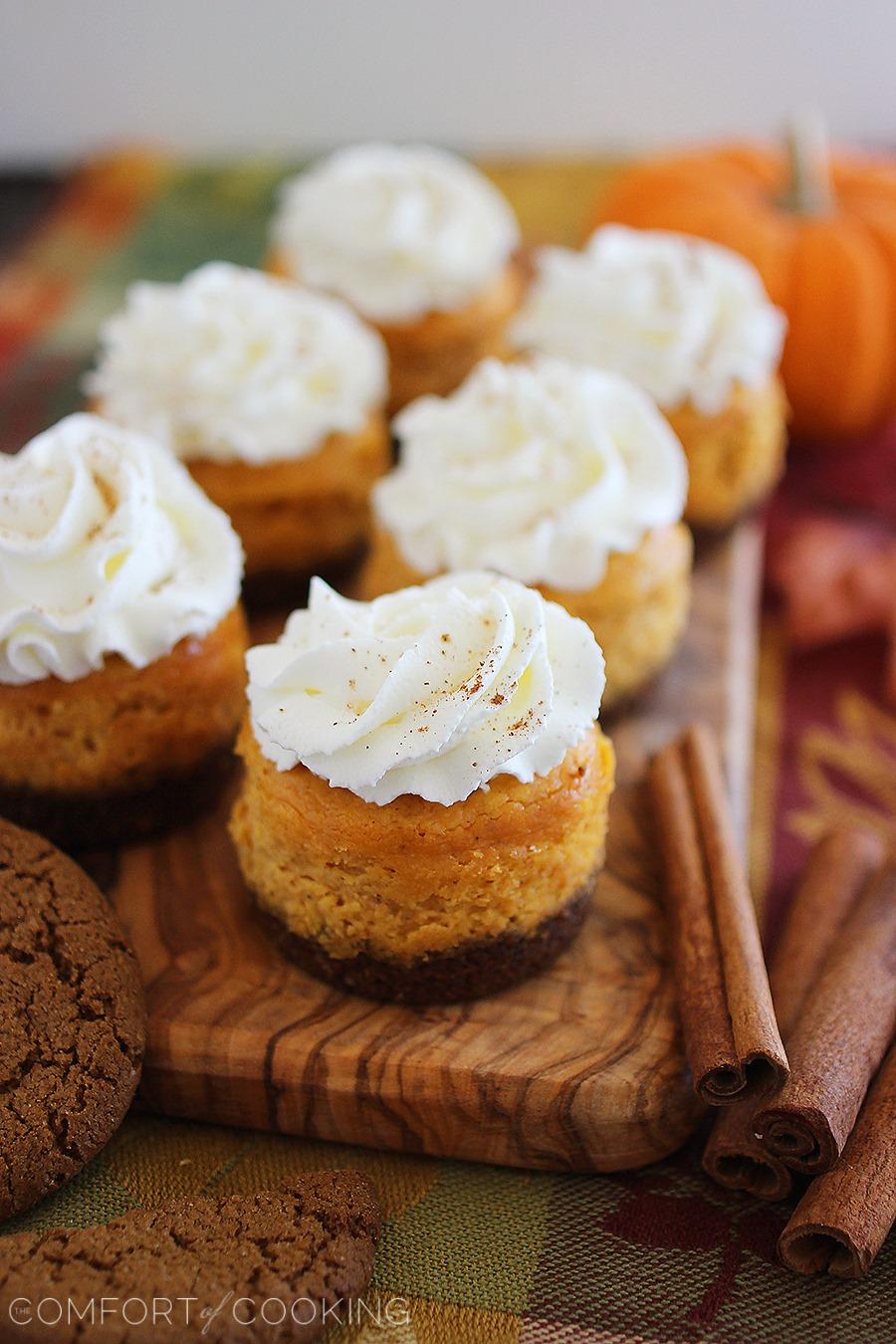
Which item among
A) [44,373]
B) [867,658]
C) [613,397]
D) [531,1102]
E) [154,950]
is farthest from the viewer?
[44,373]

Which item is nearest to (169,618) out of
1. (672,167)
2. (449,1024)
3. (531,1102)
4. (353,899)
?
(353,899)

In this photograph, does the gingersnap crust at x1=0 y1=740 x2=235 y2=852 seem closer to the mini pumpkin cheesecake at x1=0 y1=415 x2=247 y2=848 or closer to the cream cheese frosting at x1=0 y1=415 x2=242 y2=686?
the mini pumpkin cheesecake at x1=0 y1=415 x2=247 y2=848

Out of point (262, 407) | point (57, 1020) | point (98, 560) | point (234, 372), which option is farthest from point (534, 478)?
point (57, 1020)

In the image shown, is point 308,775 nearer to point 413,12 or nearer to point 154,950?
point 154,950

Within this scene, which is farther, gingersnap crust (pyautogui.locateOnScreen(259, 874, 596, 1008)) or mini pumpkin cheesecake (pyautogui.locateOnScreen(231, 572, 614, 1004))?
gingersnap crust (pyautogui.locateOnScreen(259, 874, 596, 1008))

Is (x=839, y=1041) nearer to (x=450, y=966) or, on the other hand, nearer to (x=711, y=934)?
(x=711, y=934)

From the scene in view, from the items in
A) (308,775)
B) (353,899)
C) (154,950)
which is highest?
(308,775)

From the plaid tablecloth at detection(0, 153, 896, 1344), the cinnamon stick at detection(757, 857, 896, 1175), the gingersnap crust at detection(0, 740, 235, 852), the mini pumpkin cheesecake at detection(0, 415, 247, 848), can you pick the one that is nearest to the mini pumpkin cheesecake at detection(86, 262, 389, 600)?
the mini pumpkin cheesecake at detection(0, 415, 247, 848)

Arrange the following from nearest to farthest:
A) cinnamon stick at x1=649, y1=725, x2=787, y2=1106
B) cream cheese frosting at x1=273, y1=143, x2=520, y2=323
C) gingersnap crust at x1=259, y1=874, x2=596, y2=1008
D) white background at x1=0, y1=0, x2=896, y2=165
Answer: cinnamon stick at x1=649, y1=725, x2=787, y2=1106 → gingersnap crust at x1=259, y1=874, x2=596, y2=1008 → cream cheese frosting at x1=273, y1=143, x2=520, y2=323 → white background at x1=0, y1=0, x2=896, y2=165
